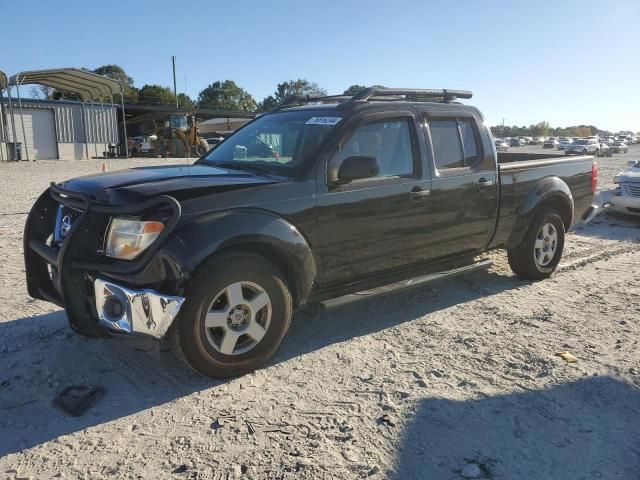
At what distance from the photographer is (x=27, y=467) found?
270 cm

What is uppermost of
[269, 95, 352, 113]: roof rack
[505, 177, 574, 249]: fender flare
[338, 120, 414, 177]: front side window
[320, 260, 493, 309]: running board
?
[269, 95, 352, 113]: roof rack

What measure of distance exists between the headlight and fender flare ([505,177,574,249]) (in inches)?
146

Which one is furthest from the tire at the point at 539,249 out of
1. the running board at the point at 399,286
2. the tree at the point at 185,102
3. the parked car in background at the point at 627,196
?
the tree at the point at 185,102

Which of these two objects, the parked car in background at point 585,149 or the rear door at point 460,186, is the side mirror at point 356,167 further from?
the parked car in background at point 585,149

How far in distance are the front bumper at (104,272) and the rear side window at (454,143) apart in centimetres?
256

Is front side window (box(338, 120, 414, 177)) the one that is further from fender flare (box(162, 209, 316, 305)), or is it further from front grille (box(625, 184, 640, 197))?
front grille (box(625, 184, 640, 197))

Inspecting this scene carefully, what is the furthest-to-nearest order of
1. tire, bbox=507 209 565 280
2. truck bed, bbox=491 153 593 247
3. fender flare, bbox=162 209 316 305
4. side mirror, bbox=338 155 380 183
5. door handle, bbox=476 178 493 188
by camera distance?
tire, bbox=507 209 565 280 < truck bed, bbox=491 153 593 247 < door handle, bbox=476 178 493 188 < side mirror, bbox=338 155 380 183 < fender flare, bbox=162 209 316 305

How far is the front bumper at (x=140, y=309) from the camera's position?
3143 mm

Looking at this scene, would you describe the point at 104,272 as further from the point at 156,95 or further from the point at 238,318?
the point at 156,95

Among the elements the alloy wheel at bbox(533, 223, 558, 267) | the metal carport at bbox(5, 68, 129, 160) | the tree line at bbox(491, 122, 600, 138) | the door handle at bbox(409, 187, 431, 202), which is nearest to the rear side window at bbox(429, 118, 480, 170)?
the door handle at bbox(409, 187, 431, 202)

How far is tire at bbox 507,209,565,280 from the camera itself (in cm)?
572

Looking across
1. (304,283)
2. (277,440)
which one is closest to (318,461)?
(277,440)

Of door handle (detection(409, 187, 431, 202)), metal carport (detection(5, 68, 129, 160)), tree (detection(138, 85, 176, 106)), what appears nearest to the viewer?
door handle (detection(409, 187, 431, 202))

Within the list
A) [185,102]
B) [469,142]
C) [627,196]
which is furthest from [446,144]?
[185,102]
